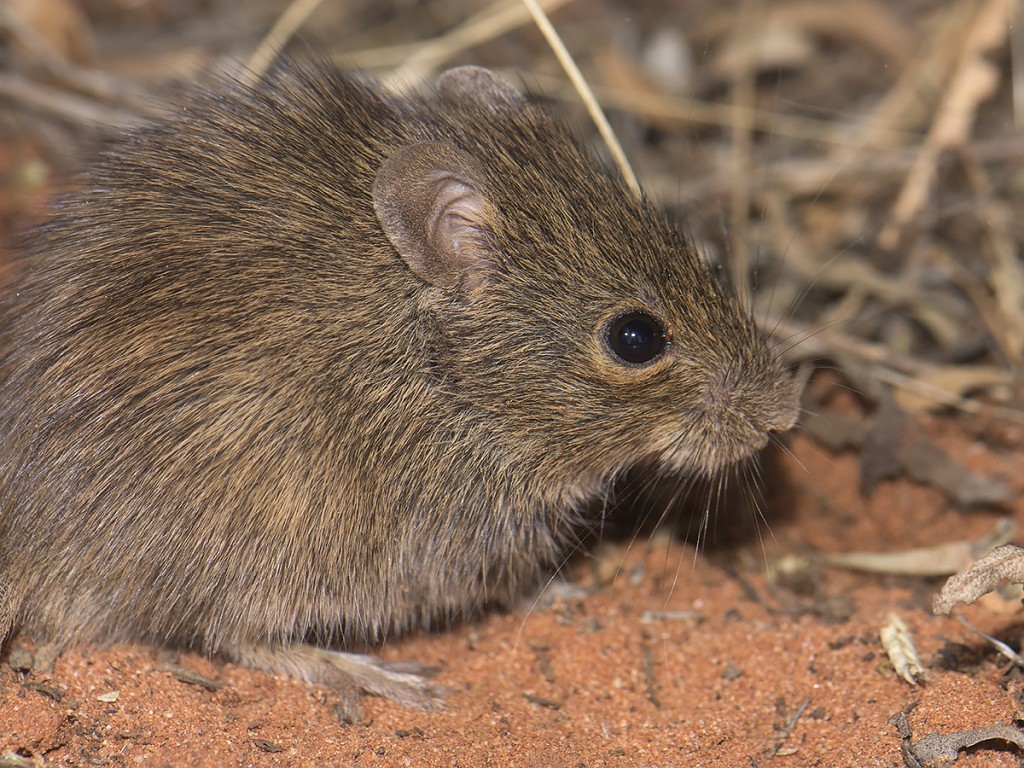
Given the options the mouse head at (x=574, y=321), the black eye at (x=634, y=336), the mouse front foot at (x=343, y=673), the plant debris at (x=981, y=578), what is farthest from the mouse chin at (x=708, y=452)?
the mouse front foot at (x=343, y=673)

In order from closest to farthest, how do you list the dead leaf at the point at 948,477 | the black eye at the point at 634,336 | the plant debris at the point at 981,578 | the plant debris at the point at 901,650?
1. the plant debris at the point at 981,578
2. the plant debris at the point at 901,650
3. the black eye at the point at 634,336
4. the dead leaf at the point at 948,477

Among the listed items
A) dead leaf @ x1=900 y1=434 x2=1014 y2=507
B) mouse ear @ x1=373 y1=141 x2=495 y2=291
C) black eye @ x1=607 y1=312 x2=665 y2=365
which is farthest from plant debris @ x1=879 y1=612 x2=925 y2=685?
mouse ear @ x1=373 y1=141 x2=495 y2=291

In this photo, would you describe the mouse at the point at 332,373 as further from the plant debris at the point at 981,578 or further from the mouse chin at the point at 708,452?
the plant debris at the point at 981,578

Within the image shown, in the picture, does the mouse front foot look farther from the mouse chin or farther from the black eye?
the black eye

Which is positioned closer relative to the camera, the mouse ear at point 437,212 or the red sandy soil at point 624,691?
the red sandy soil at point 624,691

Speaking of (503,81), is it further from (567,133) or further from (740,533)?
(740,533)

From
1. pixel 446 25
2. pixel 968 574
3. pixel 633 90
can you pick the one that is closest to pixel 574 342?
pixel 968 574
